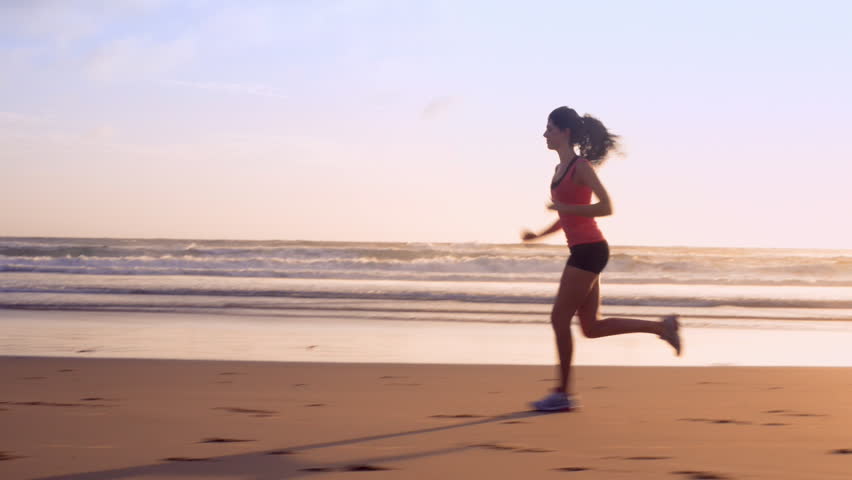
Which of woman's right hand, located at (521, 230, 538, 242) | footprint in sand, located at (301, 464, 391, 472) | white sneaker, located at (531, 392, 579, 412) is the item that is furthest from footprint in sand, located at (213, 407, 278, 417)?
woman's right hand, located at (521, 230, 538, 242)

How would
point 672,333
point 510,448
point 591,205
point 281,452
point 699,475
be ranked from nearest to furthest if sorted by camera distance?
point 699,475, point 281,452, point 510,448, point 591,205, point 672,333

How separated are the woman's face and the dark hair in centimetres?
2

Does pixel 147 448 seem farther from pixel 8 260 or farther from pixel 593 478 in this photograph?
pixel 8 260

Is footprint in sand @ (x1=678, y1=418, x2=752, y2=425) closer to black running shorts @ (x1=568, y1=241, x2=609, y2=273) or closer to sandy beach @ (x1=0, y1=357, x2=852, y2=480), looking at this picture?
sandy beach @ (x1=0, y1=357, x2=852, y2=480)

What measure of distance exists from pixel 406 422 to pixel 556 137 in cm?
186

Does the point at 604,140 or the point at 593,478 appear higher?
the point at 604,140

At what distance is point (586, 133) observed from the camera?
15.6 feet

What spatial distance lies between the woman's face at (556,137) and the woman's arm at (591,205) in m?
0.21

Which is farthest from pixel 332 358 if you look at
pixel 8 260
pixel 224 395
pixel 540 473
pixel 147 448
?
pixel 8 260

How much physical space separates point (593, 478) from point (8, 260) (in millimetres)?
34024

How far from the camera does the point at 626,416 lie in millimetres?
4773

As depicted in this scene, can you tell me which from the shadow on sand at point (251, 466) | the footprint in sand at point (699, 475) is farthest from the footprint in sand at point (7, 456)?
the footprint in sand at point (699, 475)

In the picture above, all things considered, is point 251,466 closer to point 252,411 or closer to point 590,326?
point 252,411

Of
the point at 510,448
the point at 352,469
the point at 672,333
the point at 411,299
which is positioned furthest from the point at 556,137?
the point at 411,299
